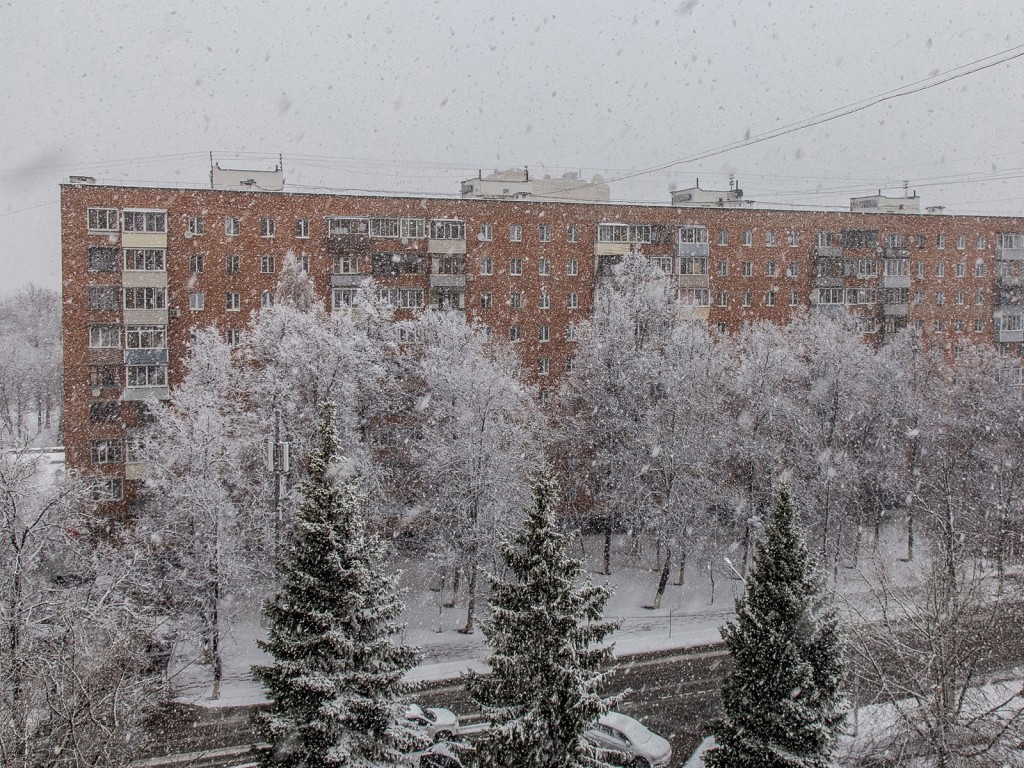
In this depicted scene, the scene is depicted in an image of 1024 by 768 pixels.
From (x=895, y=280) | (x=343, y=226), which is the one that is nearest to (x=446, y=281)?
(x=343, y=226)

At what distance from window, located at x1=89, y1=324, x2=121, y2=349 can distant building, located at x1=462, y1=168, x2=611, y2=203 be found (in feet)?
63.2

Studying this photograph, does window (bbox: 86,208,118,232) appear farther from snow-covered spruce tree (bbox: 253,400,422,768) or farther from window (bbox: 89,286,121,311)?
snow-covered spruce tree (bbox: 253,400,422,768)

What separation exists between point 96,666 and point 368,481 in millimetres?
16665

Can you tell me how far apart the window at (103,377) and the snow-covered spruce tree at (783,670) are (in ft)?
105

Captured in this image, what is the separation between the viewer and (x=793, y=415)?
3177 cm

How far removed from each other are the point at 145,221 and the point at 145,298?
3388mm

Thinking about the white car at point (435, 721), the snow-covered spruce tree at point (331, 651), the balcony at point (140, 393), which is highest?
the balcony at point (140, 393)

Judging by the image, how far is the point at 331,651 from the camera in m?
12.9

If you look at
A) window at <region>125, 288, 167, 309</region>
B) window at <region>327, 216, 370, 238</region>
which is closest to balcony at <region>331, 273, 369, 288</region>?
window at <region>327, 216, 370, 238</region>

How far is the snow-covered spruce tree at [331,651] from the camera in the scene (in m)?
12.5

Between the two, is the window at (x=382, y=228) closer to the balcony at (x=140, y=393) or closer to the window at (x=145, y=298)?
the window at (x=145, y=298)

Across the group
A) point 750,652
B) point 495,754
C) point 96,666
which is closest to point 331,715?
point 495,754

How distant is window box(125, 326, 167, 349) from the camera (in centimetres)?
3666

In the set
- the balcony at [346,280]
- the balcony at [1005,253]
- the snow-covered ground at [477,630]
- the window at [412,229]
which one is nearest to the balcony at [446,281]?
the window at [412,229]
